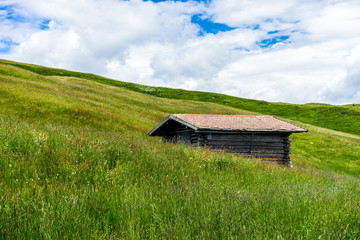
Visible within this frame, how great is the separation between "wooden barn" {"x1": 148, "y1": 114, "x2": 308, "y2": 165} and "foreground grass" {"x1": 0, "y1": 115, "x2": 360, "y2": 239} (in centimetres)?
947

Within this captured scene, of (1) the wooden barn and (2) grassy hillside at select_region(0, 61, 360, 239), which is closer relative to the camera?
(2) grassy hillside at select_region(0, 61, 360, 239)

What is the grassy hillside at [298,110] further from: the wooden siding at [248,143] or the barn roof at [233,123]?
the barn roof at [233,123]

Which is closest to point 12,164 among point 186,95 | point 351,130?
point 351,130

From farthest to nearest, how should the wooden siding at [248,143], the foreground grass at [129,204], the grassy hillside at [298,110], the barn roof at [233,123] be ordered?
the grassy hillside at [298,110]
the wooden siding at [248,143]
the barn roof at [233,123]
the foreground grass at [129,204]

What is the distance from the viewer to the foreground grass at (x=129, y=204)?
8.87 feet

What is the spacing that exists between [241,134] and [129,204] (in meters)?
14.8

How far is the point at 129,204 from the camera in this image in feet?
11.2

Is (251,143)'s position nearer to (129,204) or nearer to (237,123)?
(237,123)

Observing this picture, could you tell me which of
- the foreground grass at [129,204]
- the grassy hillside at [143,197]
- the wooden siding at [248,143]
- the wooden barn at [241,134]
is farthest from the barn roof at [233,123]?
the foreground grass at [129,204]

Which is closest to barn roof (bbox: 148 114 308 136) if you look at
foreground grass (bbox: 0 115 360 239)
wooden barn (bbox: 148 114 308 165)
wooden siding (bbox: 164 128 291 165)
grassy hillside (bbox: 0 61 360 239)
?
wooden barn (bbox: 148 114 308 165)

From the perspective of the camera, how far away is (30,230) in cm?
255

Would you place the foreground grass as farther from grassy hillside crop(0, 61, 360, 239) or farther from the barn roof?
the barn roof

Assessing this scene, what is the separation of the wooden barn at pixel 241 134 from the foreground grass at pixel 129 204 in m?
9.47

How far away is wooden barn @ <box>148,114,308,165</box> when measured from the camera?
1624cm
